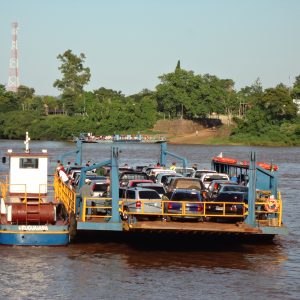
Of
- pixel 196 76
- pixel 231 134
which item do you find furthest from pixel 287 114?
pixel 196 76

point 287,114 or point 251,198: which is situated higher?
point 287,114

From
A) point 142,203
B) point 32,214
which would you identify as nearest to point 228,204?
point 142,203

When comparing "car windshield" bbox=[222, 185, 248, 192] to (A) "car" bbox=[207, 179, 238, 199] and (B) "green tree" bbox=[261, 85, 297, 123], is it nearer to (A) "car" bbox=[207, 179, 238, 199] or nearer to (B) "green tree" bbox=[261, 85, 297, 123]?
(A) "car" bbox=[207, 179, 238, 199]

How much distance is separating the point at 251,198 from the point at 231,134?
125 meters

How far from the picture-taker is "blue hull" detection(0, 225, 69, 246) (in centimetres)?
2816

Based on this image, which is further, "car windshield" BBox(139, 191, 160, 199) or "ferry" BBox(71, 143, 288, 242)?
"car windshield" BBox(139, 191, 160, 199)

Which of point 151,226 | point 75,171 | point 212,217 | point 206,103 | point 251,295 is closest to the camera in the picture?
point 251,295

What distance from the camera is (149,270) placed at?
26.5m

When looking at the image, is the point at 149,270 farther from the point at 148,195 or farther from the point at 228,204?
the point at 228,204

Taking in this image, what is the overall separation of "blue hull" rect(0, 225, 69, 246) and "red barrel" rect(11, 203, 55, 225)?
365 millimetres

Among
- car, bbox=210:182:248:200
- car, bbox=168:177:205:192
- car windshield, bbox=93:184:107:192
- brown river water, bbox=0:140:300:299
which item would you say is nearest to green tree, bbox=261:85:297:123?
car, bbox=168:177:205:192

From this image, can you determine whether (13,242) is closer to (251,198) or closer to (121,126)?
(251,198)

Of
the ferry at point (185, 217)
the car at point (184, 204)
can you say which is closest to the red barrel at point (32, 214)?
the ferry at point (185, 217)

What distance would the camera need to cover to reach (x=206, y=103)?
16012cm
